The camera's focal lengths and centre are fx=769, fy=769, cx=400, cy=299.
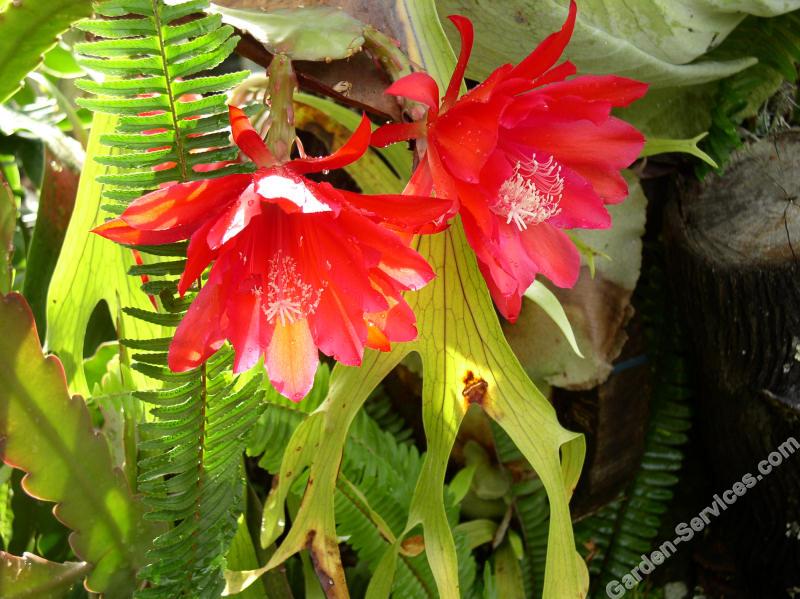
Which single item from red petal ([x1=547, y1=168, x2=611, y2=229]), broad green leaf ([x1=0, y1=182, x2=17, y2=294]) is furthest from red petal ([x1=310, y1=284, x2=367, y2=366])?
broad green leaf ([x1=0, y1=182, x2=17, y2=294])

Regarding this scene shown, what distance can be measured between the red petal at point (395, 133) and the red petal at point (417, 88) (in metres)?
0.04

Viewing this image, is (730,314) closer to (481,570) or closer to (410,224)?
(481,570)

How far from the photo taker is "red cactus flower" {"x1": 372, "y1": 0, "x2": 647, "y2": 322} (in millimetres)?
580

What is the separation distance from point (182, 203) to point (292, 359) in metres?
0.17

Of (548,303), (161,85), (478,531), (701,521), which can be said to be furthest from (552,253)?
(701,521)

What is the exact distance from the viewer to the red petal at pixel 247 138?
21.7 inches

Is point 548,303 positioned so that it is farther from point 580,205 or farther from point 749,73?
point 749,73

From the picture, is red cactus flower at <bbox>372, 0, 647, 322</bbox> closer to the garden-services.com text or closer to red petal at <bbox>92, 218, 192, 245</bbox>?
red petal at <bbox>92, 218, 192, 245</bbox>

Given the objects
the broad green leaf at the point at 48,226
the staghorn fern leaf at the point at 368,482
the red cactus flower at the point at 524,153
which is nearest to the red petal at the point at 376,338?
the red cactus flower at the point at 524,153

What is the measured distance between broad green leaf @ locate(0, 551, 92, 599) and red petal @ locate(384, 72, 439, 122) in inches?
20.7

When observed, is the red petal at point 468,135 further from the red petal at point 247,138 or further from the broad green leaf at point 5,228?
the broad green leaf at point 5,228

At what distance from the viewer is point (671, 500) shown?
1275 mm

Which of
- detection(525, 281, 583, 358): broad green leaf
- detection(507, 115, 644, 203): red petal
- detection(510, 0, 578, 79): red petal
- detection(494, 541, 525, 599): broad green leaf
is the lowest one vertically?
detection(494, 541, 525, 599): broad green leaf

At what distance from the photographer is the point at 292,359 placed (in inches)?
25.0
